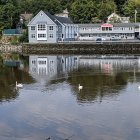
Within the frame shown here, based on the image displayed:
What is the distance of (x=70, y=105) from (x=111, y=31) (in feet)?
209

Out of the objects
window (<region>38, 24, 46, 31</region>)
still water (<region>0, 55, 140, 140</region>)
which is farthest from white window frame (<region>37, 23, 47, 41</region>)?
still water (<region>0, 55, 140, 140</region>)

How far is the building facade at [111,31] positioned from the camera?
8800 cm

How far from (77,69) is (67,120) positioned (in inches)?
977

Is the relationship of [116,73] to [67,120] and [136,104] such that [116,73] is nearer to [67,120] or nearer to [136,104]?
[136,104]

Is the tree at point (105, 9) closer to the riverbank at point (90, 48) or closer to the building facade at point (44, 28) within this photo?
the building facade at point (44, 28)

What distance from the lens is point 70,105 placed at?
26.8m

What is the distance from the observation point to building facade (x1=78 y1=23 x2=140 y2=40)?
8800 cm

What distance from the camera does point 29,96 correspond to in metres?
30.5

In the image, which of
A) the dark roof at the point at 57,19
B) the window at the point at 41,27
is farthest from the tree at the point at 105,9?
the window at the point at 41,27

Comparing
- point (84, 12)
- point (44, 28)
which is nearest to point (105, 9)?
point (84, 12)

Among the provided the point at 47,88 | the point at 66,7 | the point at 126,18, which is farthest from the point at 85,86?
the point at 66,7

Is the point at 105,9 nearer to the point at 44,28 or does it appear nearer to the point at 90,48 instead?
the point at 44,28

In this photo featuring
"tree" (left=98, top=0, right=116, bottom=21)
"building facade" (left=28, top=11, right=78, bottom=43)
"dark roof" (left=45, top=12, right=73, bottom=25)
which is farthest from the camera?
"tree" (left=98, top=0, right=116, bottom=21)

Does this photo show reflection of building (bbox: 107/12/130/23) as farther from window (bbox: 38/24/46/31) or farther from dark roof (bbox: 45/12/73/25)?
window (bbox: 38/24/46/31)
